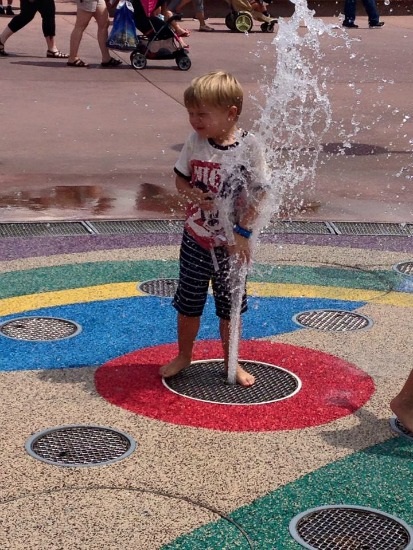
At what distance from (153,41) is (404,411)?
11566 mm

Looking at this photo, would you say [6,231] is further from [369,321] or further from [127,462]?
[127,462]

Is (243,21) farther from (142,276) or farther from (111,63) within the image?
(142,276)

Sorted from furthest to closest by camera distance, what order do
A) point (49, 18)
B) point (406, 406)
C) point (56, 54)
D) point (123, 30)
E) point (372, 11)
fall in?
point (372, 11)
point (56, 54)
point (123, 30)
point (49, 18)
point (406, 406)

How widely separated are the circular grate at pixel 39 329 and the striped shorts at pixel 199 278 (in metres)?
0.89

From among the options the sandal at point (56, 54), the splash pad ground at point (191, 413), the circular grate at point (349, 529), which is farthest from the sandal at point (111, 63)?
the circular grate at point (349, 529)

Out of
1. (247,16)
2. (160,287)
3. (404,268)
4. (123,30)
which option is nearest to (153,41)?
(123,30)

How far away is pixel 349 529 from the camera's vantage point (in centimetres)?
374

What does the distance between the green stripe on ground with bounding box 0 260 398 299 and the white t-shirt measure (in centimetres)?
191

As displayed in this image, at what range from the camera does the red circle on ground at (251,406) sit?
460 centimetres

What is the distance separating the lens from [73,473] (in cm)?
405

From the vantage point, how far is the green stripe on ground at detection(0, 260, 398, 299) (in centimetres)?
658

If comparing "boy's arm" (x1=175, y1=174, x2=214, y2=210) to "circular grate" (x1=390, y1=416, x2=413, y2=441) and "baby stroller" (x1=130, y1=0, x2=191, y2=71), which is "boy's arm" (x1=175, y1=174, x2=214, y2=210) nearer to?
"circular grate" (x1=390, y1=416, x2=413, y2=441)

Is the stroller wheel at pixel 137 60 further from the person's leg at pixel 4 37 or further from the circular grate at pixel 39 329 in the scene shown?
the circular grate at pixel 39 329

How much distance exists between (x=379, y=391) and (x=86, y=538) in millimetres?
1812
